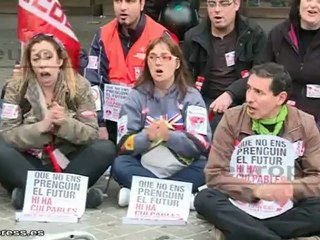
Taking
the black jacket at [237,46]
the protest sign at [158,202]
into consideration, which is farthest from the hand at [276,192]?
the black jacket at [237,46]

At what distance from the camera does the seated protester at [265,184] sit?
423 centimetres

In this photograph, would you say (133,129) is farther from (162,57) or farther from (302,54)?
(302,54)

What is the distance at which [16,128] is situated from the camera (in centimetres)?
498

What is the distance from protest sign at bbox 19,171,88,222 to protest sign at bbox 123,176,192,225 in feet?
1.02

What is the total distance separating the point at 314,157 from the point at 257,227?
53cm

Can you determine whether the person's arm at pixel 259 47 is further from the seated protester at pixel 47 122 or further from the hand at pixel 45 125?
the hand at pixel 45 125

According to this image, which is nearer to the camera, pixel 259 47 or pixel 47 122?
pixel 47 122

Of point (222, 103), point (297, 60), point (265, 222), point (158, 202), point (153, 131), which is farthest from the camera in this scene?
point (222, 103)

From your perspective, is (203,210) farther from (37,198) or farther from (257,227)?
(37,198)

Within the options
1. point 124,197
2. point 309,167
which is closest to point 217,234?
point 309,167

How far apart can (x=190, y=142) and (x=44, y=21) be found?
1420 millimetres

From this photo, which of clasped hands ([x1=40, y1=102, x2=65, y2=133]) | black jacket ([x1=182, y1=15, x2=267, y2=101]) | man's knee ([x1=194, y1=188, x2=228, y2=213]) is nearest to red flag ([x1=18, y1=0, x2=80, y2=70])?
clasped hands ([x1=40, y1=102, x2=65, y2=133])

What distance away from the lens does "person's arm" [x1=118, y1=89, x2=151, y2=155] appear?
501 cm

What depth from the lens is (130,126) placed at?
508 centimetres
